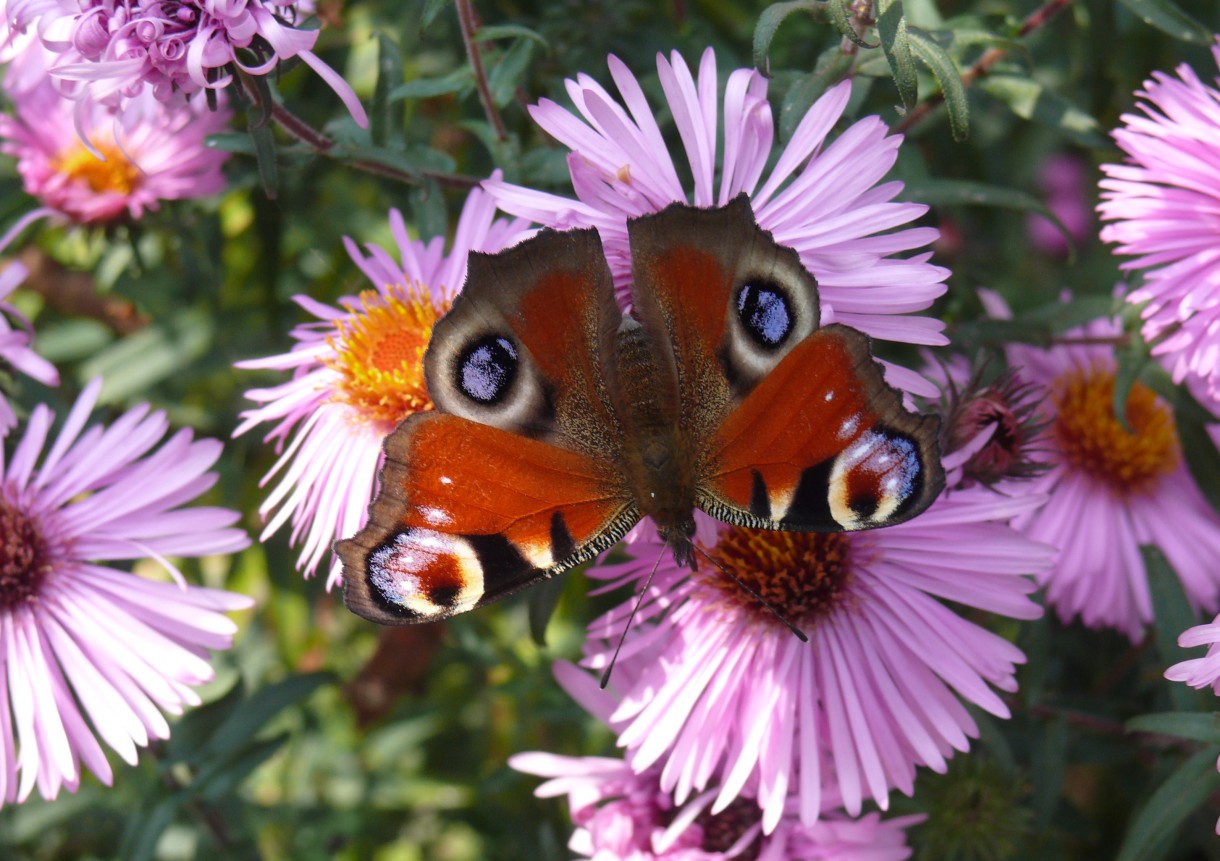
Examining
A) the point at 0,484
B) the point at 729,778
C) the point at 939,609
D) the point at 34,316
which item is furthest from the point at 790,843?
the point at 34,316

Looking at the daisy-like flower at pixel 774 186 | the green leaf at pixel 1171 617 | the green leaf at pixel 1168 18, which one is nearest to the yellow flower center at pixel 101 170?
the daisy-like flower at pixel 774 186

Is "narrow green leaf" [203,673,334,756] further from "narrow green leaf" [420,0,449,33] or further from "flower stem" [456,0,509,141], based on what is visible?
"narrow green leaf" [420,0,449,33]

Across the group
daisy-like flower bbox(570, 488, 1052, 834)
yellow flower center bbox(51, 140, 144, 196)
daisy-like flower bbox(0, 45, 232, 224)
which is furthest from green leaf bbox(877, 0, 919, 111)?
yellow flower center bbox(51, 140, 144, 196)

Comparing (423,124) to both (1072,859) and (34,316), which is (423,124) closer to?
(34,316)

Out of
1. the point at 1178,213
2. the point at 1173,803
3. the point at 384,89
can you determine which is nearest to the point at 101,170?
the point at 384,89

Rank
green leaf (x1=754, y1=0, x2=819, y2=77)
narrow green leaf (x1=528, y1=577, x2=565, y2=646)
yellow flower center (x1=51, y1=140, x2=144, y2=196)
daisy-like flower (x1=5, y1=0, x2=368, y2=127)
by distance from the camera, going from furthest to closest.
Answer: yellow flower center (x1=51, y1=140, x2=144, y2=196) → narrow green leaf (x1=528, y1=577, x2=565, y2=646) → green leaf (x1=754, y1=0, x2=819, y2=77) → daisy-like flower (x1=5, y1=0, x2=368, y2=127)

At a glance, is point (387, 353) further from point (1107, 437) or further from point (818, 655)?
point (1107, 437)
